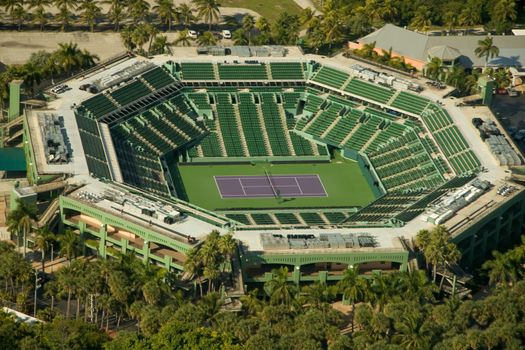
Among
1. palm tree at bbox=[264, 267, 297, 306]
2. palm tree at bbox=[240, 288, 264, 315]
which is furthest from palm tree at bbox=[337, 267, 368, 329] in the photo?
palm tree at bbox=[240, 288, 264, 315]

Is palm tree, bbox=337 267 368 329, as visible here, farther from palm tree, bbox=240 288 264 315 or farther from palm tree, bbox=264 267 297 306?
palm tree, bbox=240 288 264 315

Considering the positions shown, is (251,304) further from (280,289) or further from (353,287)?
(353,287)

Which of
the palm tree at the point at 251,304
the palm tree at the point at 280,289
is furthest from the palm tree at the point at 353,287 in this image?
the palm tree at the point at 251,304

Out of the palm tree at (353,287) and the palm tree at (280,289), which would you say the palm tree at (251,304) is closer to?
the palm tree at (280,289)

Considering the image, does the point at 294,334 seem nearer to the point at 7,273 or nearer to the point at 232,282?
the point at 232,282

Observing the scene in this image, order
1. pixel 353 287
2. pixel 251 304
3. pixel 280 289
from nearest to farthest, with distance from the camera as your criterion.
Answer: pixel 251 304 → pixel 280 289 → pixel 353 287

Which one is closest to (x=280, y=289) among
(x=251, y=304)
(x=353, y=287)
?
(x=251, y=304)

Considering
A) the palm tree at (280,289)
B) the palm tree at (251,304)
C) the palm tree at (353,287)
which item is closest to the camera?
the palm tree at (251,304)
